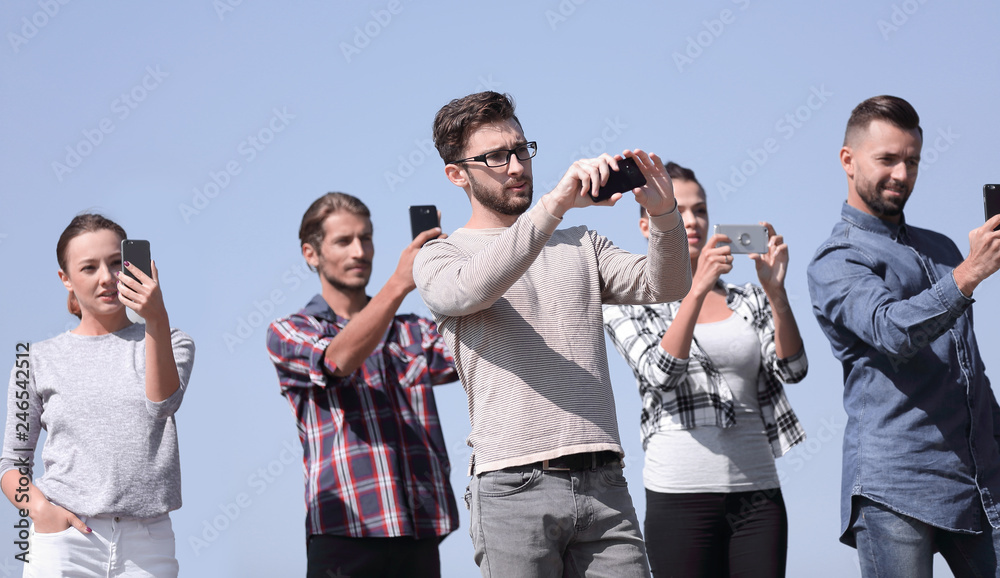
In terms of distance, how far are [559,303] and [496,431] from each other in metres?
0.43

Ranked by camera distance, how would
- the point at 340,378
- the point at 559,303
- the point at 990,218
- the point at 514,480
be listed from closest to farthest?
the point at 514,480, the point at 559,303, the point at 990,218, the point at 340,378

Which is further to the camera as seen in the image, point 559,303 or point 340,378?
point 340,378

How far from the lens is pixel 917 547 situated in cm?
340

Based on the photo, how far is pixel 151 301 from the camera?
3621 millimetres

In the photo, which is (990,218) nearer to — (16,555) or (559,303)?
(559,303)

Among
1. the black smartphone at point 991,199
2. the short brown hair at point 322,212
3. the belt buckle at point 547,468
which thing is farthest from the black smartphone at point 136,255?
the black smartphone at point 991,199

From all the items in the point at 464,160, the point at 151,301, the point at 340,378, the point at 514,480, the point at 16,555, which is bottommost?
the point at 16,555

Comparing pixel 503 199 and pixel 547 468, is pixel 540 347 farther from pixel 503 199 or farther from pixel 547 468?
pixel 503 199

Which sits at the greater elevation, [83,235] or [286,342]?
[83,235]

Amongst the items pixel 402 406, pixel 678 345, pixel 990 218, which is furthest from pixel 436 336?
pixel 990 218

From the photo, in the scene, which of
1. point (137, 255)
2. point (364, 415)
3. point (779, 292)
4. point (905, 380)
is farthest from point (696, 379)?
point (137, 255)

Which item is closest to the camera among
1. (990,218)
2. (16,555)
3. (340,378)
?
(990,218)

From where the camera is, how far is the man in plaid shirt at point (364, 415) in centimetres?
398

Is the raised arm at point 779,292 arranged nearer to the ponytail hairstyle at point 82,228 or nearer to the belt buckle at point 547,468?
the belt buckle at point 547,468
